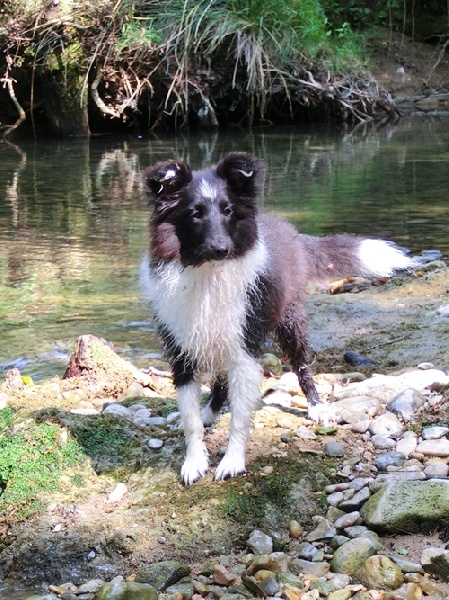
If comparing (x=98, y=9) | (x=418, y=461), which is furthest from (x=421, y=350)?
(x=98, y=9)

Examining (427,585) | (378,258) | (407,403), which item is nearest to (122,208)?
(378,258)

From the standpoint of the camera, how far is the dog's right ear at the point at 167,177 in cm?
389

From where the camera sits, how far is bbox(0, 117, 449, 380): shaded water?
7.05 metres

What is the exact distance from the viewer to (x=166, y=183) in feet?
12.9

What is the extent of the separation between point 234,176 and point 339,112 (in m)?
17.0

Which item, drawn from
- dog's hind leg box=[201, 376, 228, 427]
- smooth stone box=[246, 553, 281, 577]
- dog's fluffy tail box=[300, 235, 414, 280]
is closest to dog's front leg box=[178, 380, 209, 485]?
dog's hind leg box=[201, 376, 228, 427]

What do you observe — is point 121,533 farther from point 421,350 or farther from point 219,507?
point 421,350

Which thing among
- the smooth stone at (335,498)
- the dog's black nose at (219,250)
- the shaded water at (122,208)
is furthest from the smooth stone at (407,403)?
the shaded water at (122,208)

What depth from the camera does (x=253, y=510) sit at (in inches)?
145

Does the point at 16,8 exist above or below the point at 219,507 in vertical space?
above

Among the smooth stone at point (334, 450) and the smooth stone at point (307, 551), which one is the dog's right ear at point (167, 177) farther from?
the smooth stone at point (307, 551)

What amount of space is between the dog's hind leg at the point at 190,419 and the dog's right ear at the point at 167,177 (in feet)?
2.65

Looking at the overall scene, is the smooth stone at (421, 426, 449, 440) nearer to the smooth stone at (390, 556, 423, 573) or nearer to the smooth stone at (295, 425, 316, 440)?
the smooth stone at (295, 425, 316, 440)

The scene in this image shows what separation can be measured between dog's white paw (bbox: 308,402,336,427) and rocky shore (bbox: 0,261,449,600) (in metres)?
0.07
